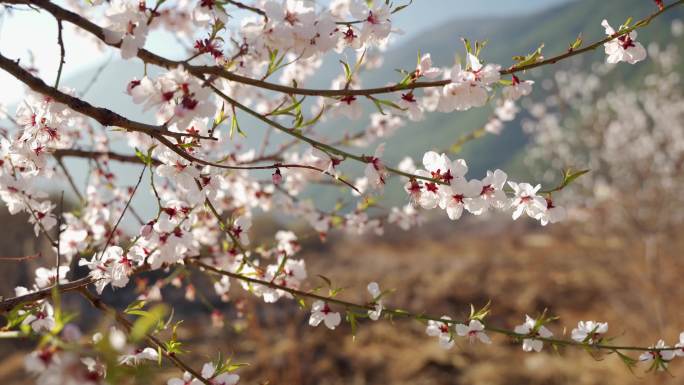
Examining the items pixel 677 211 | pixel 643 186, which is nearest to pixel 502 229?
pixel 677 211

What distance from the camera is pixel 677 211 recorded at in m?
9.02

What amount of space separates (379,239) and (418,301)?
259 inches

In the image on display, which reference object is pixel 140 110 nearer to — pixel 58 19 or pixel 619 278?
pixel 58 19

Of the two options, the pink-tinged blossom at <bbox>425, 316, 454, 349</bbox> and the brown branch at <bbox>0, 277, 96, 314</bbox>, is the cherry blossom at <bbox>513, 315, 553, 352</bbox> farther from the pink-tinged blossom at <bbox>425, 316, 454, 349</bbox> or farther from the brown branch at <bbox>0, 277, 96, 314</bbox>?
the brown branch at <bbox>0, 277, 96, 314</bbox>

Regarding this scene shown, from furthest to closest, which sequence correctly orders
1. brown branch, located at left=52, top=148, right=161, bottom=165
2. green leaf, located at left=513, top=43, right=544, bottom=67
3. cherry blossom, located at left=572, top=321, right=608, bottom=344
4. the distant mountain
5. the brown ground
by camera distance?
the distant mountain → the brown ground → brown branch, located at left=52, top=148, right=161, bottom=165 → cherry blossom, located at left=572, top=321, right=608, bottom=344 → green leaf, located at left=513, top=43, right=544, bottom=67

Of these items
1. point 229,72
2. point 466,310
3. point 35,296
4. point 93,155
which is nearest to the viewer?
point 229,72

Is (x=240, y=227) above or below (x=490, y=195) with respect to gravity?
above

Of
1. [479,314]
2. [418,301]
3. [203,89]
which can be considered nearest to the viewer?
[203,89]

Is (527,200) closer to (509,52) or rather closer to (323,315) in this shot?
(323,315)

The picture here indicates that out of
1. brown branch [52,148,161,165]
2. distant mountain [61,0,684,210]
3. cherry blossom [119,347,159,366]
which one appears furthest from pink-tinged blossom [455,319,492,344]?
distant mountain [61,0,684,210]

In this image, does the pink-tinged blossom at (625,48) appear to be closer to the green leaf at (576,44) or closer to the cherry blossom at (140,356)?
the green leaf at (576,44)

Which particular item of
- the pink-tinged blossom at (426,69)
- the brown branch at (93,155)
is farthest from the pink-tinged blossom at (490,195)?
the brown branch at (93,155)

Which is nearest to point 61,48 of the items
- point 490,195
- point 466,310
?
point 490,195

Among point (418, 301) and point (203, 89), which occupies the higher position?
point (418, 301)
